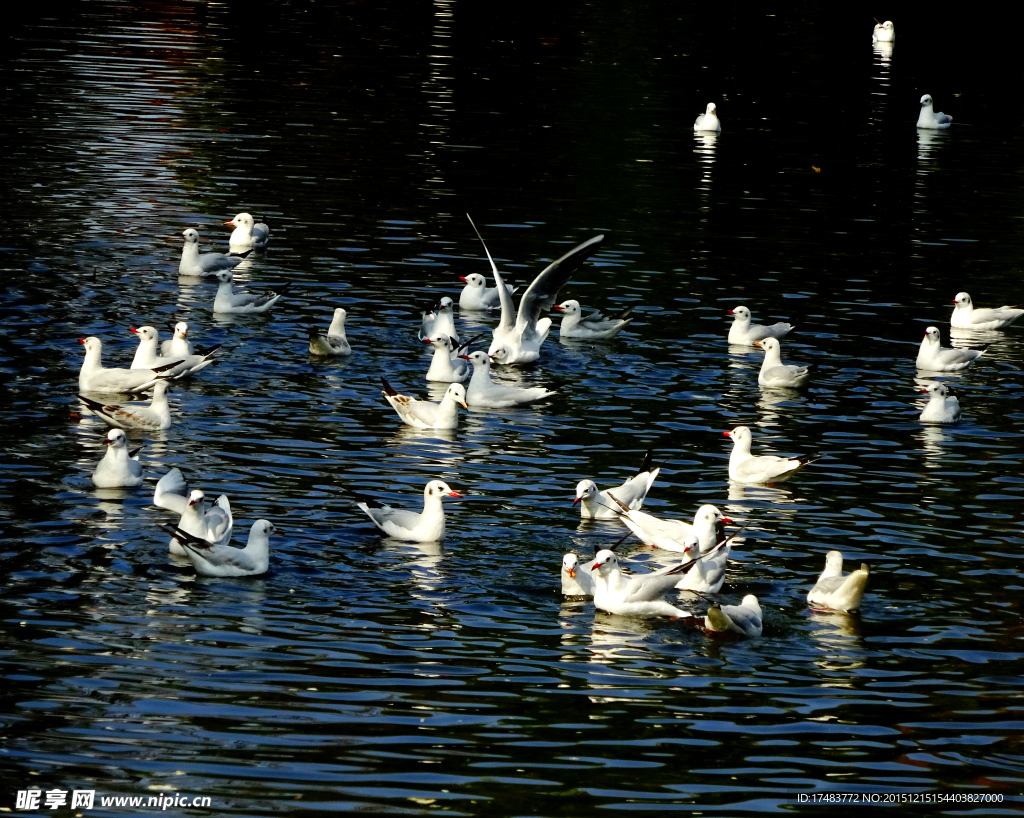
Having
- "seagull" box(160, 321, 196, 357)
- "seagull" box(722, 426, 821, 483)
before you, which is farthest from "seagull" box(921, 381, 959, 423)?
"seagull" box(160, 321, 196, 357)

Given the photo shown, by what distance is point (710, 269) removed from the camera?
30.2 m

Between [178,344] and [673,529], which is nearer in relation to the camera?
[673,529]

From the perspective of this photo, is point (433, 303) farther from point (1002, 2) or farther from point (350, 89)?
point (1002, 2)

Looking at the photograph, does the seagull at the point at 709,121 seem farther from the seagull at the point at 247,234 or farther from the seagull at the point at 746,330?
the seagull at the point at 746,330

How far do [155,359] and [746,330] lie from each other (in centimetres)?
880

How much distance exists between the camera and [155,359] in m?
21.6

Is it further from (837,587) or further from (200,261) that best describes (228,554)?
(200,261)

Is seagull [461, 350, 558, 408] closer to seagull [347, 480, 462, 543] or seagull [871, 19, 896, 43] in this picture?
seagull [347, 480, 462, 543]

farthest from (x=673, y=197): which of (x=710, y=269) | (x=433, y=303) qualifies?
(x=433, y=303)

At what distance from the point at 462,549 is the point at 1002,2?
7018cm

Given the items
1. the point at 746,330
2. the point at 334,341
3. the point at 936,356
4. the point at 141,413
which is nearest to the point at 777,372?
the point at 746,330

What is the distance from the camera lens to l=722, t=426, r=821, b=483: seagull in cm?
1886

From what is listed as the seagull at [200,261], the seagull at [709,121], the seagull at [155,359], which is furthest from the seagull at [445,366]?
the seagull at [709,121]

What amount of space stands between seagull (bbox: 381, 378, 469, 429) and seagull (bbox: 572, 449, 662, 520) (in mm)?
3507
